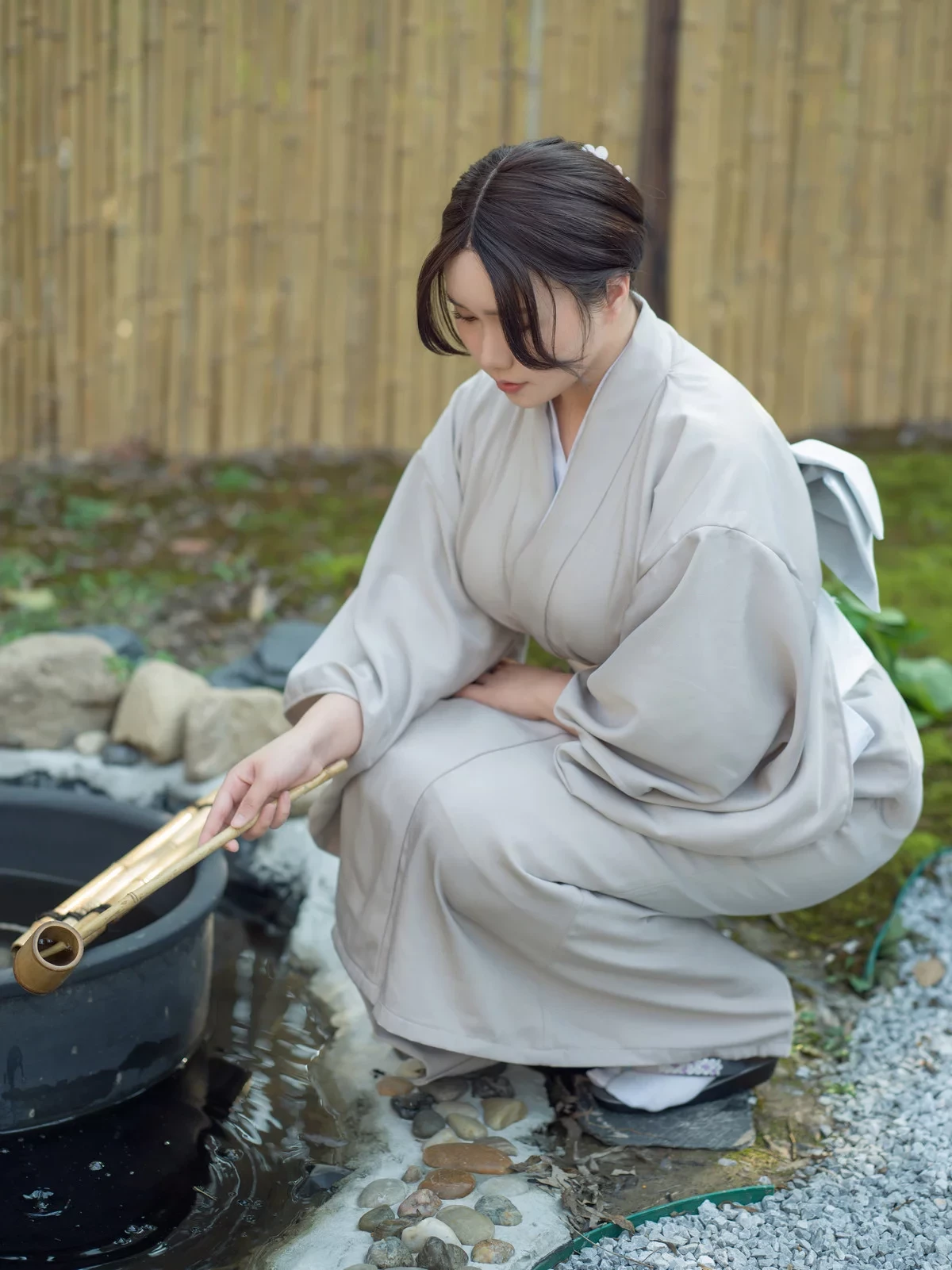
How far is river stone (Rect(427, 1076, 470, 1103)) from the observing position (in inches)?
95.7

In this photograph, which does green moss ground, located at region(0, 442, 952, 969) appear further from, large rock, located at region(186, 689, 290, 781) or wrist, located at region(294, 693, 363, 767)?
wrist, located at region(294, 693, 363, 767)

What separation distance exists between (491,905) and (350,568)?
2.49 meters

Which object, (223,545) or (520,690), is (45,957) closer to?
(520,690)

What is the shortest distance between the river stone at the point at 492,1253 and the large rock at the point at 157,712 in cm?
158

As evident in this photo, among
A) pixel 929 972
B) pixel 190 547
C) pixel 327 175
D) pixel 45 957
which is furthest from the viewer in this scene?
pixel 327 175

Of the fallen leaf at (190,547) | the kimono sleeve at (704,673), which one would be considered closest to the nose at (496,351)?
the kimono sleeve at (704,673)

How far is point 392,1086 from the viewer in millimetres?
2471

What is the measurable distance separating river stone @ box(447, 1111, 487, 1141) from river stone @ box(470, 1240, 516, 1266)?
28cm

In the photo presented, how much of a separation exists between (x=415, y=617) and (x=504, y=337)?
575mm

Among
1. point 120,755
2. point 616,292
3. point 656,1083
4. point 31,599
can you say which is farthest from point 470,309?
point 31,599

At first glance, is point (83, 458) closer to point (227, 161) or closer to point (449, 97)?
point (227, 161)

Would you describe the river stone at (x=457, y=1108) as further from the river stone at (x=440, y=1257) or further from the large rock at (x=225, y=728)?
the large rock at (x=225, y=728)

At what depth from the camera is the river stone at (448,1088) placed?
7.97 feet

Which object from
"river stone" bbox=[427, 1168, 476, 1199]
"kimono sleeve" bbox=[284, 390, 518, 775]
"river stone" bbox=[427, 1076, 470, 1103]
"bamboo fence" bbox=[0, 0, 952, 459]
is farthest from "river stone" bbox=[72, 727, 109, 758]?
"bamboo fence" bbox=[0, 0, 952, 459]
